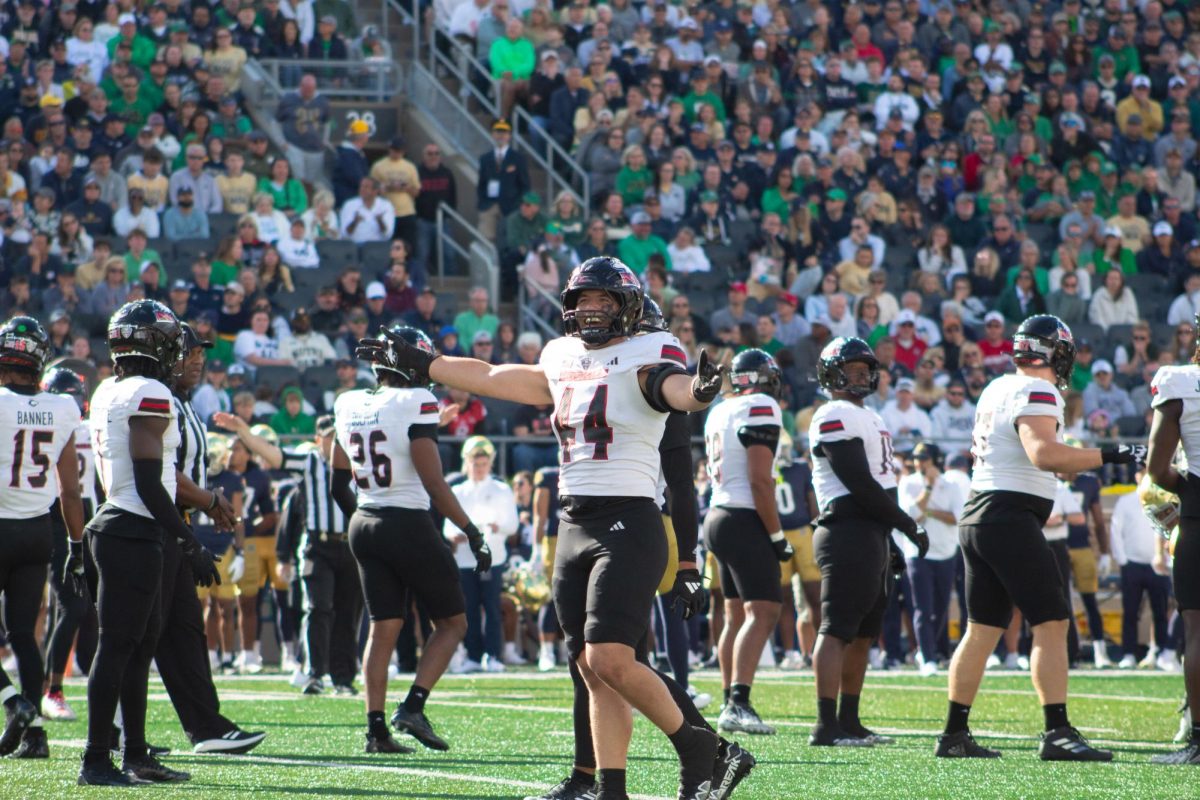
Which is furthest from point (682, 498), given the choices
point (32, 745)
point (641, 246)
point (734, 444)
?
point (641, 246)

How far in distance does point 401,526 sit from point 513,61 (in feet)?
42.2

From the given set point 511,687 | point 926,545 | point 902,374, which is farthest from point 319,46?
point 926,545

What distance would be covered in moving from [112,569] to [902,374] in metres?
12.2

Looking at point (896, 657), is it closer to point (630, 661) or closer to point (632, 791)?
point (632, 791)

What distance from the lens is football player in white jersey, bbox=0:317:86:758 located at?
7.39 meters

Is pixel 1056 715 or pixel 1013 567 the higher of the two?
pixel 1013 567

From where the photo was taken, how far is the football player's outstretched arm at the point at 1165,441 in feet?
23.7

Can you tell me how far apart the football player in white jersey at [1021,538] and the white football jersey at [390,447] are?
8.06 feet

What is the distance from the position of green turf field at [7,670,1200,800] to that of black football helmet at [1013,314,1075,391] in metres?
1.66

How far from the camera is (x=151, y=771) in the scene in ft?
22.0

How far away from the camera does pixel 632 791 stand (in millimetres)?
6371

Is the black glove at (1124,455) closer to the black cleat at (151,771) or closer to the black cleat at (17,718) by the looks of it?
the black cleat at (151,771)

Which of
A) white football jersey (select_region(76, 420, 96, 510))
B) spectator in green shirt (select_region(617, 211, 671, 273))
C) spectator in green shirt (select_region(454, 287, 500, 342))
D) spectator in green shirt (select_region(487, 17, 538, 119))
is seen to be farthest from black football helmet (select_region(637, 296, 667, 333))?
spectator in green shirt (select_region(487, 17, 538, 119))

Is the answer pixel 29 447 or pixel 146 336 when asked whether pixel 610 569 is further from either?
pixel 29 447
